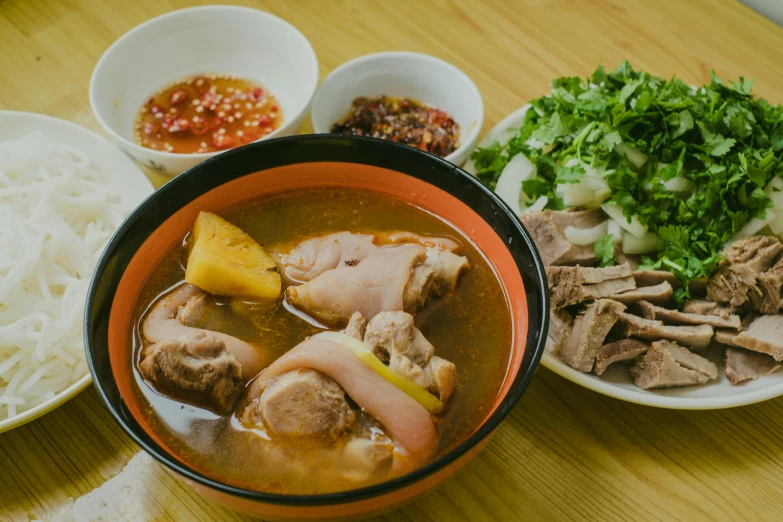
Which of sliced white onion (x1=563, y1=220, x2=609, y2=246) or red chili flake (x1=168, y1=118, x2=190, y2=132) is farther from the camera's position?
red chili flake (x1=168, y1=118, x2=190, y2=132)

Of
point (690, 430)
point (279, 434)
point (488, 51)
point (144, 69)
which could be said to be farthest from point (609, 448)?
point (144, 69)

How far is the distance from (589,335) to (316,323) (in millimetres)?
792

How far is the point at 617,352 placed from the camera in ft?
6.49

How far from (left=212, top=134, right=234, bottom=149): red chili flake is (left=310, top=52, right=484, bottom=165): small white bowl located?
37cm

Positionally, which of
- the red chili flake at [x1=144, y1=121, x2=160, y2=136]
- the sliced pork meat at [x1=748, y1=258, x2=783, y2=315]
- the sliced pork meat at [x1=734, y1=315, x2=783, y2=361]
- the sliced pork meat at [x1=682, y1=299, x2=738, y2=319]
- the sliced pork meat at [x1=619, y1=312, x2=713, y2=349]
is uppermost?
the sliced pork meat at [x1=748, y1=258, x2=783, y2=315]

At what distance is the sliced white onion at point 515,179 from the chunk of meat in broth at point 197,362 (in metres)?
1.13

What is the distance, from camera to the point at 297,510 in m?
1.36

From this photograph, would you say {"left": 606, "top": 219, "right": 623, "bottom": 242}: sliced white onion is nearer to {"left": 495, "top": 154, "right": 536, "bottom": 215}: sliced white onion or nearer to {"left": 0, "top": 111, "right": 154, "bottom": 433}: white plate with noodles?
{"left": 495, "top": 154, "right": 536, "bottom": 215}: sliced white onion

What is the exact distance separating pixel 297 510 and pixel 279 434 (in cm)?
27

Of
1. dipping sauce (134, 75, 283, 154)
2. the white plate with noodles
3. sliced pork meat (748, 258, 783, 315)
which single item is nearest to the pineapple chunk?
the white plate with noodles

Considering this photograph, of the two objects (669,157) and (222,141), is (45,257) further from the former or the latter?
(669,157)

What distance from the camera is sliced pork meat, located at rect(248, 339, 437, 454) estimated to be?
1.57m

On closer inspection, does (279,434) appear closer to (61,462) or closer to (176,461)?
(176,461)

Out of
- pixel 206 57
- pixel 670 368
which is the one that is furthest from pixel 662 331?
pixel 206 57
